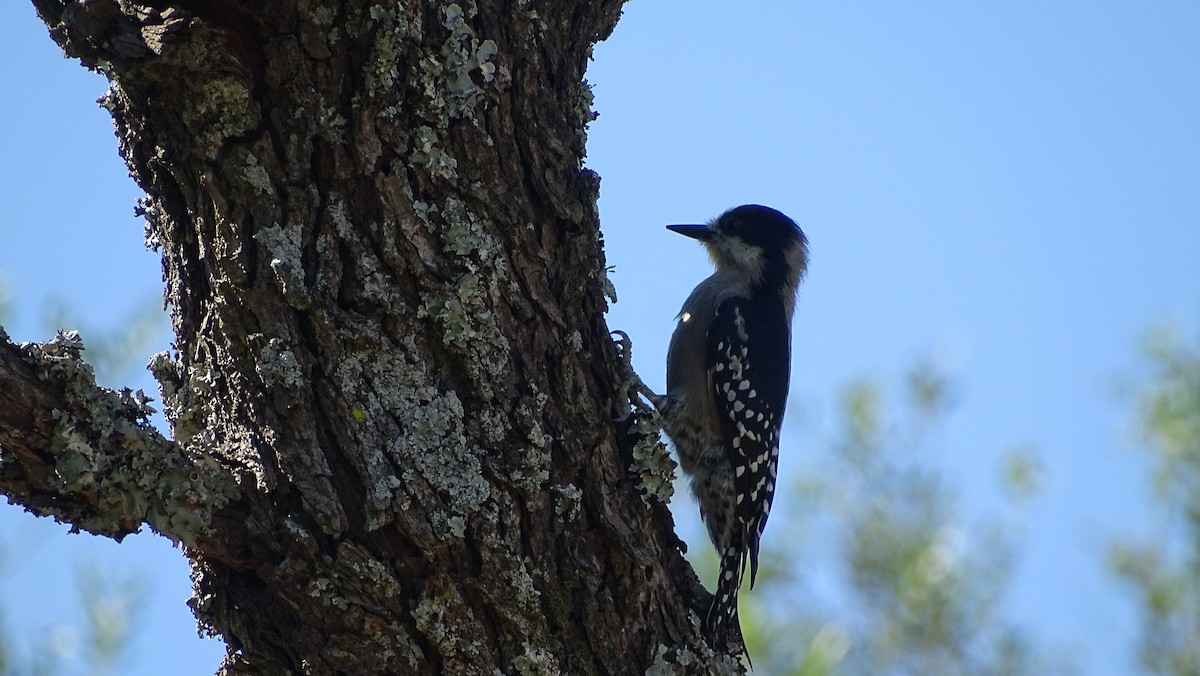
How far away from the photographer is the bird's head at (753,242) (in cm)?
613

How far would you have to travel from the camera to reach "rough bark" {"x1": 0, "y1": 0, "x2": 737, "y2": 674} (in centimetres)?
304

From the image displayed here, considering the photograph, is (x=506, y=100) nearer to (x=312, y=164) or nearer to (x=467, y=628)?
(x=312, y=164)

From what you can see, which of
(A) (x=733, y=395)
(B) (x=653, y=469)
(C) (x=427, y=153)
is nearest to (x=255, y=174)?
(C) (x=427, y=153)

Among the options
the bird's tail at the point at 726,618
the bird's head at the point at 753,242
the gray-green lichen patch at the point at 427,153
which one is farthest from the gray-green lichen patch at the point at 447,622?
the bird's head at the point at 753,242

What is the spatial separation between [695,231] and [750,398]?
1.18m

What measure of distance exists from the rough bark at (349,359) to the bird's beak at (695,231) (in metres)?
2.91

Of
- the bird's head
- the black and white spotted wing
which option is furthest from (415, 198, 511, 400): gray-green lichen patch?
the bird's head

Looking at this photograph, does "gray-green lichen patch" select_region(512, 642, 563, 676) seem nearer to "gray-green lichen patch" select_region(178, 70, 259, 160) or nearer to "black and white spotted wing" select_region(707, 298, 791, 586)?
"gray-green lichen patch" select_region(178, 70, 259, 160)

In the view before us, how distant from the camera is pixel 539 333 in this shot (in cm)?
341

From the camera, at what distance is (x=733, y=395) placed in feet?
17.5

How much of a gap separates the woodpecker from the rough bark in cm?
140

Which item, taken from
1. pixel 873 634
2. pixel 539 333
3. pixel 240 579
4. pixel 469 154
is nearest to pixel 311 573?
pixel 240 579

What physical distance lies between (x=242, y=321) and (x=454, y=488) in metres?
0.67

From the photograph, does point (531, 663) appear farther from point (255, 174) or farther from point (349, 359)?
point (255, 174)
